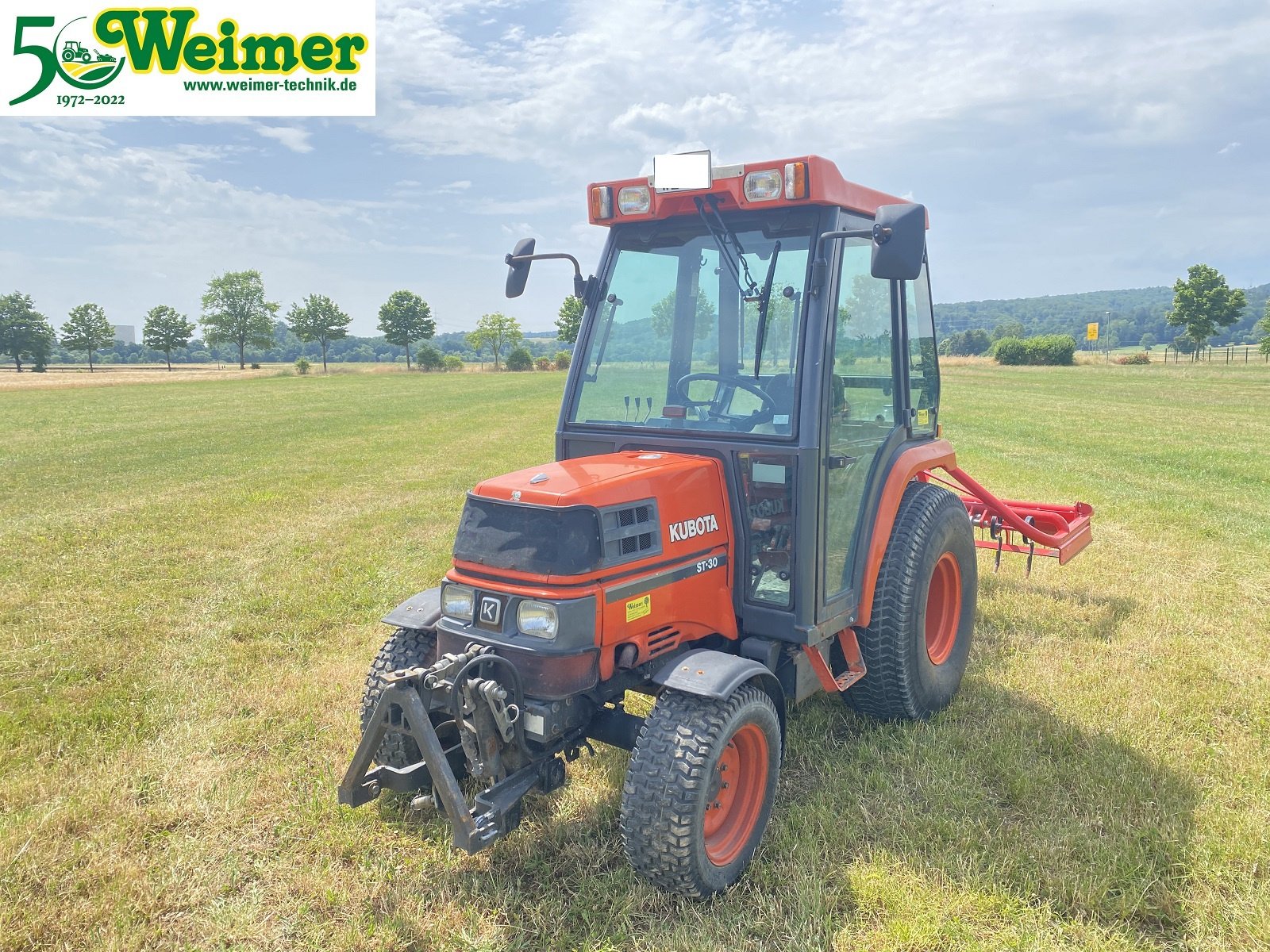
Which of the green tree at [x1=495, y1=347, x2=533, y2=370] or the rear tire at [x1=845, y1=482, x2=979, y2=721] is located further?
the green tree at [x1=495, y1=347, x2=533, y2=370]

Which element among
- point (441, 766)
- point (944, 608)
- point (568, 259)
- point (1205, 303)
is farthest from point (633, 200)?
point (1205, 303)

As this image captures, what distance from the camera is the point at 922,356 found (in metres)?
4.85

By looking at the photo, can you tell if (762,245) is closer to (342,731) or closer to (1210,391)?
(342,731)

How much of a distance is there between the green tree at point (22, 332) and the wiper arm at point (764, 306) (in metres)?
81.3

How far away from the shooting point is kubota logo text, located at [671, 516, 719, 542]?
3.41m

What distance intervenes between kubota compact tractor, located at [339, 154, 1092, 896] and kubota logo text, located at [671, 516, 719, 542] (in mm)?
13

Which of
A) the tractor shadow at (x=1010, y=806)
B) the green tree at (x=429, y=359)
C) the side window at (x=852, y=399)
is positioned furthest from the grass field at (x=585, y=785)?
the green tree at (x=429, y=359)

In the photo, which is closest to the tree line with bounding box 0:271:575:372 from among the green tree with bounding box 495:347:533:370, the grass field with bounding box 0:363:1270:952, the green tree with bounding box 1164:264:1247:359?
the green tree with bounding box 495:347:533:370

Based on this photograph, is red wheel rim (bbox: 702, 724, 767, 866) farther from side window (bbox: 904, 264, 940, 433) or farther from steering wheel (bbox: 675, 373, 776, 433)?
side window (bbox: 904, 264, 940, 433)

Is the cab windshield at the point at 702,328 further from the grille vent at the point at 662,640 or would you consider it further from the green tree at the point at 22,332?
the green tree at the point at 22,332

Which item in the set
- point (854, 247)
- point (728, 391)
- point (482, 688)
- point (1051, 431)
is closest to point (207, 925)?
point (482, 688)

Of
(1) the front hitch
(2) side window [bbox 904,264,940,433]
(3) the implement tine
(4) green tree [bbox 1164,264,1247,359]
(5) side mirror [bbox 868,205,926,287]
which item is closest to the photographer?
(1) the front hitch

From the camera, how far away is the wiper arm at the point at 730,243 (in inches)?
152

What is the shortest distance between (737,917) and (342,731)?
235 cm
